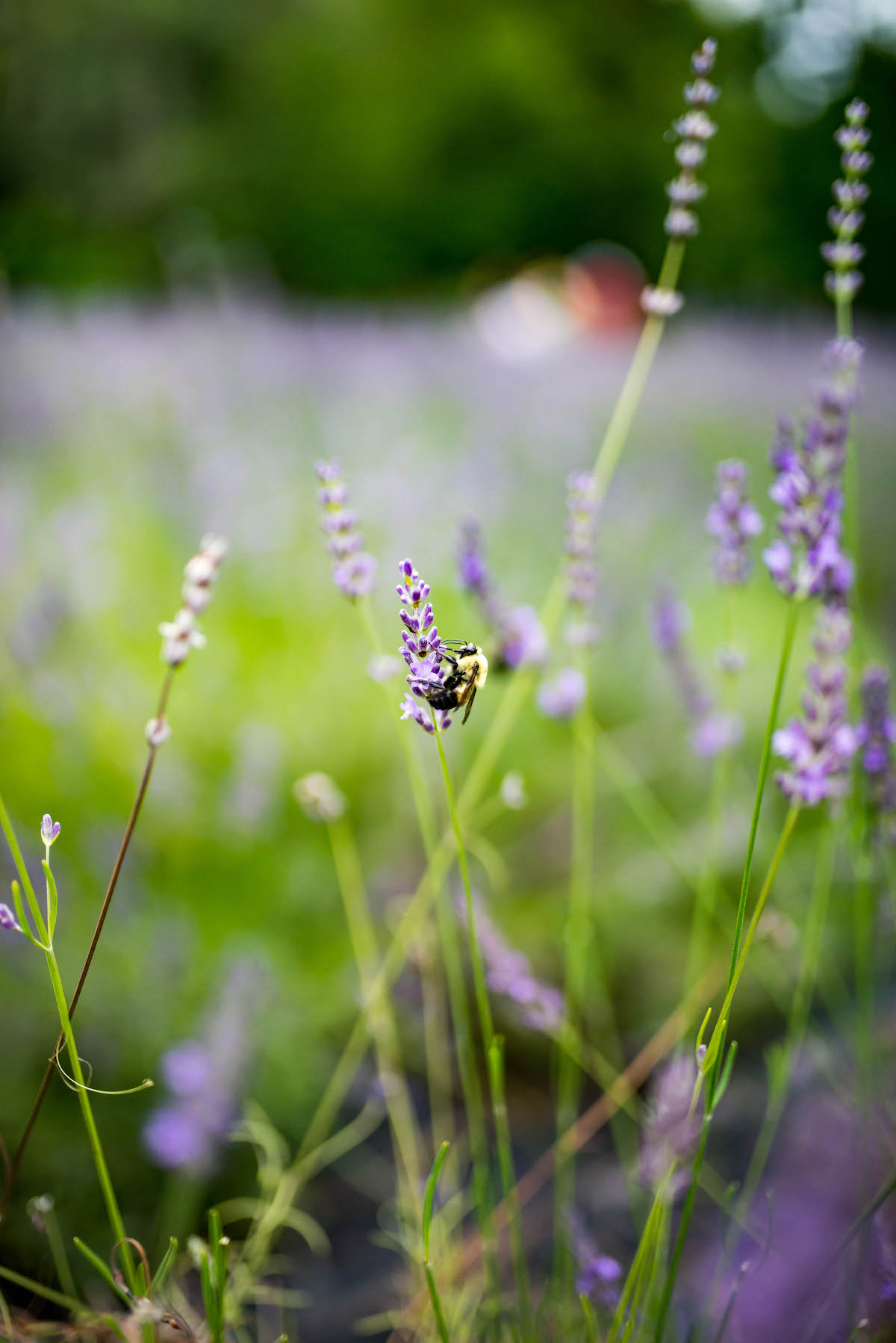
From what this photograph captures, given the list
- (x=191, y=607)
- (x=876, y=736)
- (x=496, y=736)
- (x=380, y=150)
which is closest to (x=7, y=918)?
(x=191, y=607)

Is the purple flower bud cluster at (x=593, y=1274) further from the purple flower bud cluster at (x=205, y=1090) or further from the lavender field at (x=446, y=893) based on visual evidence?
the purple flower bud cluster at (x=205, y=1090)

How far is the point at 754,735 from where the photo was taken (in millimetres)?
1724

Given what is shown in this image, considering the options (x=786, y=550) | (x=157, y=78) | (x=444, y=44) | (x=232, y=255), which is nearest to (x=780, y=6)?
(x=786, y=550)

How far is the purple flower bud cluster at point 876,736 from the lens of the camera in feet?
2.25

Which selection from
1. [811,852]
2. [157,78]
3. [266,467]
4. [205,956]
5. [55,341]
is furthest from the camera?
[157,78]

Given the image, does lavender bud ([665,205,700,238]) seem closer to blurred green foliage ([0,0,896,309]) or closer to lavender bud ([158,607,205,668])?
lavender bud ([158,607,205,668])

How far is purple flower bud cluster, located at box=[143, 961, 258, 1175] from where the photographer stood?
94 centimetres

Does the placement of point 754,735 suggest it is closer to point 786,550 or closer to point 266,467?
point 786,550

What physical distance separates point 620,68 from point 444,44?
1.78 m

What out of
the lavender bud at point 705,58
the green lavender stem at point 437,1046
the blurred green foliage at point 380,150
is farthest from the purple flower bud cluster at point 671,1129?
the blurred green foliage at point 380,150

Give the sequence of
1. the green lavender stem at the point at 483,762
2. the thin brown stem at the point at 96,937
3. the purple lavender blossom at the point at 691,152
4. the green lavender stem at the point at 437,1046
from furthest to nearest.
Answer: the green lavender stem at the point at 437,1046 < the green lavender stem at the point at 483,762 < the purple lavender blossom at the point at 691,152 < the thin brown stem at the point at 96,937

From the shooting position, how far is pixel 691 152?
67 centimetres

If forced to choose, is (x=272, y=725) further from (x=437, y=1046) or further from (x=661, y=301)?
(x=661, y=301)

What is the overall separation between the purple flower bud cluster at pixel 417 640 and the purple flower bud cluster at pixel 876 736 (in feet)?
1.19
